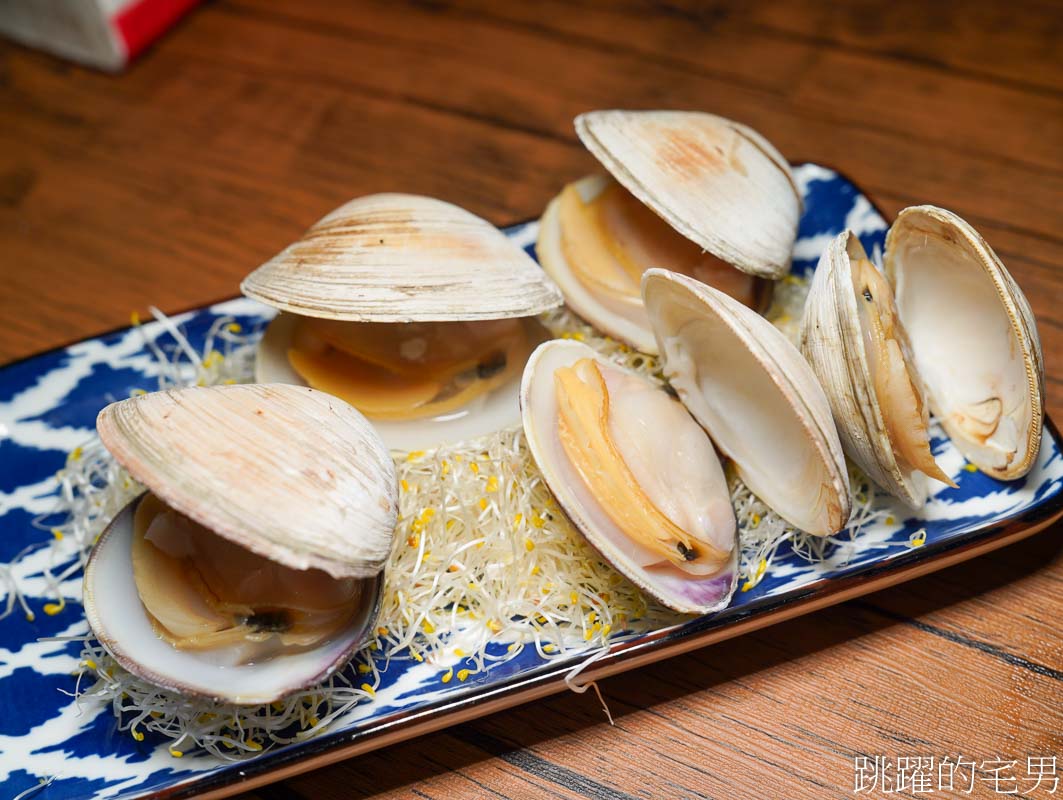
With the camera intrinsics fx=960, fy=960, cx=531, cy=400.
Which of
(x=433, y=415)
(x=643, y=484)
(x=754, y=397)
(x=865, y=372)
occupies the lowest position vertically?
(x=433, y=415)

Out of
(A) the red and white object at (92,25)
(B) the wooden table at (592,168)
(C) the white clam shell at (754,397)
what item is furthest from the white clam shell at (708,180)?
(A) the red and white object at (92,25)

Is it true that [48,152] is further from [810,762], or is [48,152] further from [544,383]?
[810,762]

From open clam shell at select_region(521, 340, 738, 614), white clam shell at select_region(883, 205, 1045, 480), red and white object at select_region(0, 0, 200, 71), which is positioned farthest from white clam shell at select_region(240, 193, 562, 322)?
red and white object at select_region(0, 0, 200, 71)

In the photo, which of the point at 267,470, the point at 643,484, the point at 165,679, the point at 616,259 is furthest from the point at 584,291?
the point at 165,679

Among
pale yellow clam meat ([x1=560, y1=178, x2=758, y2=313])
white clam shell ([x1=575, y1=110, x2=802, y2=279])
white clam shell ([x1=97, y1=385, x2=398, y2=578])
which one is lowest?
white clam shell ([x1=97, y1=385, x2=398, y2=578])

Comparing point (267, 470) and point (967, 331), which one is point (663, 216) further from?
point (267, 470)

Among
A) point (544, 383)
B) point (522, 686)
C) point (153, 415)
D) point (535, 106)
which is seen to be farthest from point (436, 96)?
point (522, 686)

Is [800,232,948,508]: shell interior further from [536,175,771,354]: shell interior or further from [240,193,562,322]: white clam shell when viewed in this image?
[240,193,562,322]: white clam shell
